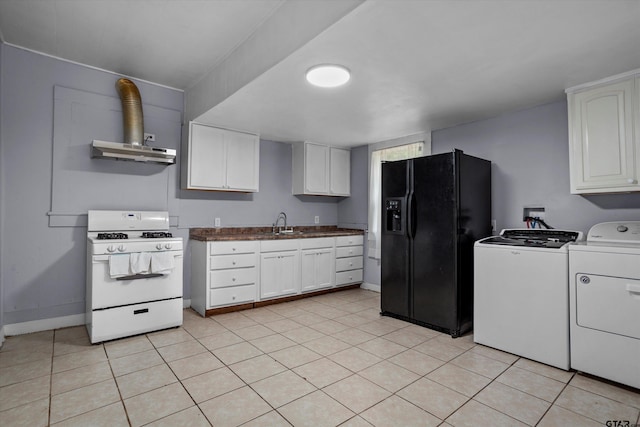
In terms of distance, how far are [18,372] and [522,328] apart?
388 cm

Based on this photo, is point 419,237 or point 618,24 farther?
point 419,237

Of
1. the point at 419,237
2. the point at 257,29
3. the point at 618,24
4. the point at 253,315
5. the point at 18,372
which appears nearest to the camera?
the point at 618,24

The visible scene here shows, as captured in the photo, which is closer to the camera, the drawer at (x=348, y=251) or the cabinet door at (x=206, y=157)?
the cabinet door at (x=206, y=157)

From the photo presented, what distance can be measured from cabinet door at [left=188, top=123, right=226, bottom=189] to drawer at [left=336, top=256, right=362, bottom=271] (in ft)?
6.73

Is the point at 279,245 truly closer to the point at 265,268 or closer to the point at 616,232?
the point at 265,268

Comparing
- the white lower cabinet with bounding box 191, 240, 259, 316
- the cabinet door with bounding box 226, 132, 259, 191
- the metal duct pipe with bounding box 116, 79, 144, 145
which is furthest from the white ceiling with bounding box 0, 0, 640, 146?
the white lower cabinet with bounding box 191, 240, 259, 316

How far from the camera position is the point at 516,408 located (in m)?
1.98

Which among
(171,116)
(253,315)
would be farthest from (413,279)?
(171,116)

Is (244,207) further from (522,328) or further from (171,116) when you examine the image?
(522,328)

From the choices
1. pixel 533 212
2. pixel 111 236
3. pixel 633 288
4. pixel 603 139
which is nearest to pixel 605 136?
pixel 603 139

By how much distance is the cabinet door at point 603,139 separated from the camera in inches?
97.6

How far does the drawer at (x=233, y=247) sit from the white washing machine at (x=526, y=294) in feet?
8.14

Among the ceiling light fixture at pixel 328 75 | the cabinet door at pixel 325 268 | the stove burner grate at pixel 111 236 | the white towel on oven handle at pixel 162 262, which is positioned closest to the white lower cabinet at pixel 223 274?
the white towel on oven handle at pixel 162 262

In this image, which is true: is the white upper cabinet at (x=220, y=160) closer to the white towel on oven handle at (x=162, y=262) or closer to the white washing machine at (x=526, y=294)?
the white towel on oven handle at (x=162, y=262)
